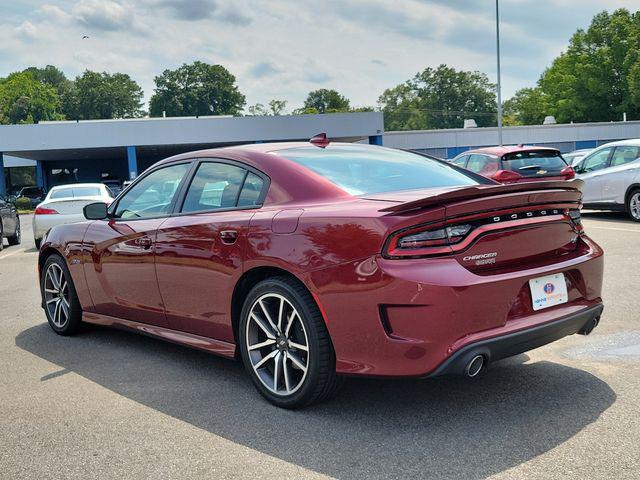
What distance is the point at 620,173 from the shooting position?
13.9 meters

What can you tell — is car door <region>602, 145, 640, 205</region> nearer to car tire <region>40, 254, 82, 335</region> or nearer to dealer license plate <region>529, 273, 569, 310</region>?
dealer license plate <region>529, 273, 569, 310</region>

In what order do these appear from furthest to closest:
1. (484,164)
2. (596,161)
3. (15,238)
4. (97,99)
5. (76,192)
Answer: (97,99)
(15,238)
(596,161)
(76,192)
(484,164)

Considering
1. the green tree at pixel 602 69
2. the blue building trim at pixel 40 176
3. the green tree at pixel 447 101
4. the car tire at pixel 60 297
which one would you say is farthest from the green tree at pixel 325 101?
the car tire at pixel 60 297

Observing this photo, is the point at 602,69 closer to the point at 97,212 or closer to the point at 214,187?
the point at 97,212

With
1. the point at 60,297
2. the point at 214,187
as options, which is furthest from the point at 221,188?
the point at 60,297

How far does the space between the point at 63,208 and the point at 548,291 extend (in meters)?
12.2

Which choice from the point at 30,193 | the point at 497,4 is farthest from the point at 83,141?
the point at 497,4

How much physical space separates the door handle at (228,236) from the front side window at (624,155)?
12081 millimetres

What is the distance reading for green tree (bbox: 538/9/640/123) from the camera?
66.5 meters

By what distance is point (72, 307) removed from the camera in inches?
233

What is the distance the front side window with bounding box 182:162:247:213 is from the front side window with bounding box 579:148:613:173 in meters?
12.0

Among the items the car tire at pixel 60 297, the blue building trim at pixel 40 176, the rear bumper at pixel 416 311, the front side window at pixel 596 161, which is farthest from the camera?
the blue building trim at pixel 40 176

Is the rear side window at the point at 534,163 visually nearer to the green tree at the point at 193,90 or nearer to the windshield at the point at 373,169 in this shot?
the windshield at the point at 373,169

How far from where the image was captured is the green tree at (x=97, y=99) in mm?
126312
